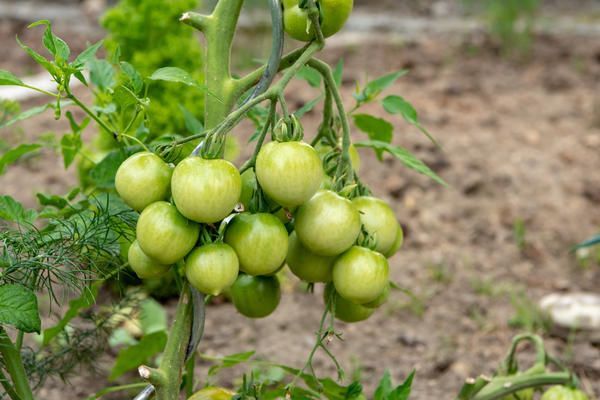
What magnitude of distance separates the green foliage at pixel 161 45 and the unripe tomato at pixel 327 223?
5.11 ft

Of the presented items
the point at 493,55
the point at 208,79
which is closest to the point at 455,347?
the point at 208,79

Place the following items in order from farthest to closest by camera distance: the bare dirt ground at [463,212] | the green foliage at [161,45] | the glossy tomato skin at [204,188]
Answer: the green foliage at [161,45], the bare dirt ground at [463,212], the glossy tomato skin at [204,188]

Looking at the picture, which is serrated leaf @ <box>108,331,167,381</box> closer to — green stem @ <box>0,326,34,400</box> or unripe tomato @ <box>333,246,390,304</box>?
green stem @ <box>0,326,34,400</box>

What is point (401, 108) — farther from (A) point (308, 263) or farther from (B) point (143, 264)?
(B) point (143, 264)

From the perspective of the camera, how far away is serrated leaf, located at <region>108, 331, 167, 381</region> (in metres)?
1.34

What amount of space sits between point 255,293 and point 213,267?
0.78 ft

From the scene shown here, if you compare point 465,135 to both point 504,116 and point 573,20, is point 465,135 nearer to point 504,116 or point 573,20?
point 504,116

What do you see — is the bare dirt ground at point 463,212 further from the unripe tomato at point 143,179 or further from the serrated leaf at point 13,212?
the unripe tomato at point 143,179

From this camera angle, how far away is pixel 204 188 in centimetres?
90

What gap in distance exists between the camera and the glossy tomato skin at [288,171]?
936 mm

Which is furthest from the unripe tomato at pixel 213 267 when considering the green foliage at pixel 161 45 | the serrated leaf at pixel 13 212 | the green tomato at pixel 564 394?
the green foliage at pixel 161 45

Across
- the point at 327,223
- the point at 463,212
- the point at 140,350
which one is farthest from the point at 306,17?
the point at 463,212

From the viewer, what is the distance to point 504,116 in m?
3.70

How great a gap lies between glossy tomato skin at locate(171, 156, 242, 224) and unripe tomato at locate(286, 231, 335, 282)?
0.21m
